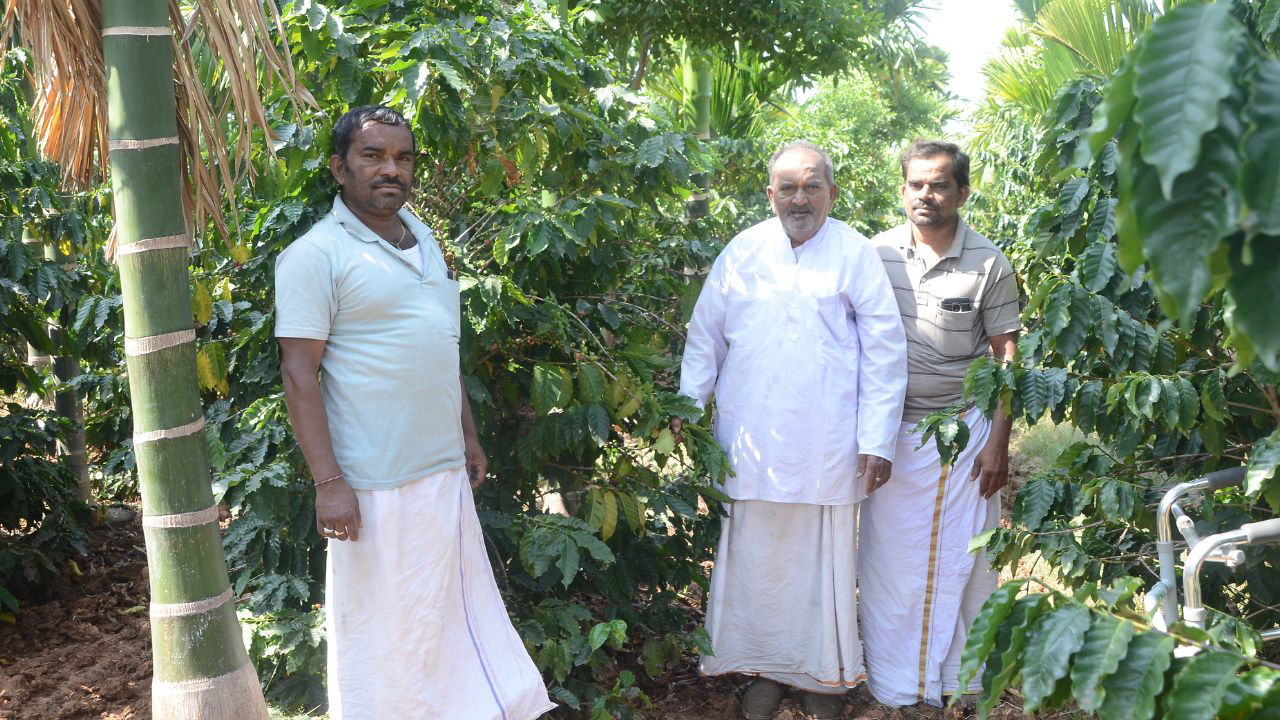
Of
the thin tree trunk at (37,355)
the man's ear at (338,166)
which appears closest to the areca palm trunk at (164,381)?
the man's ear at (338,166)

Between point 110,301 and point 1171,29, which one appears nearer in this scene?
point 1171,29

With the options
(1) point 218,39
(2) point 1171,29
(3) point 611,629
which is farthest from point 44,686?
(2) point 1171,29

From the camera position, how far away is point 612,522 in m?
3.53

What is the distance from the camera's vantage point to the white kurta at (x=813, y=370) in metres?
3.80

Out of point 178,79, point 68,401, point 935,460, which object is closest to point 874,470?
point 935,460

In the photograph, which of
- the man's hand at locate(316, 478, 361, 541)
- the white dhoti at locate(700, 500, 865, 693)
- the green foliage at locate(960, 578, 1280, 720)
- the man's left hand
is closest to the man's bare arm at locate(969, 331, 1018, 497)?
the man's left hand

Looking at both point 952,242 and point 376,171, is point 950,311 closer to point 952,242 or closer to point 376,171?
point 952,242

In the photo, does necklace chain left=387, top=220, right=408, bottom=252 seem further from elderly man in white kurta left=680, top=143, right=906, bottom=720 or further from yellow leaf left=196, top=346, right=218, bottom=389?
elderly man in white kurta left=680, top=143, right=906, bottom=720

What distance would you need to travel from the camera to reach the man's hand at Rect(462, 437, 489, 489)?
3.31 meters

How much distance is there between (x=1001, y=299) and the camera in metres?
3.88

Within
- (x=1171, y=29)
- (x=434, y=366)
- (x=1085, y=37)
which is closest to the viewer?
(x=1171, y=29)

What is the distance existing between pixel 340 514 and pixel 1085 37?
6707 millimetres

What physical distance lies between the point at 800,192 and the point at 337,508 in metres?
1.88

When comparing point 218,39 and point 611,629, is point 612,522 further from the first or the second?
point 218,39
